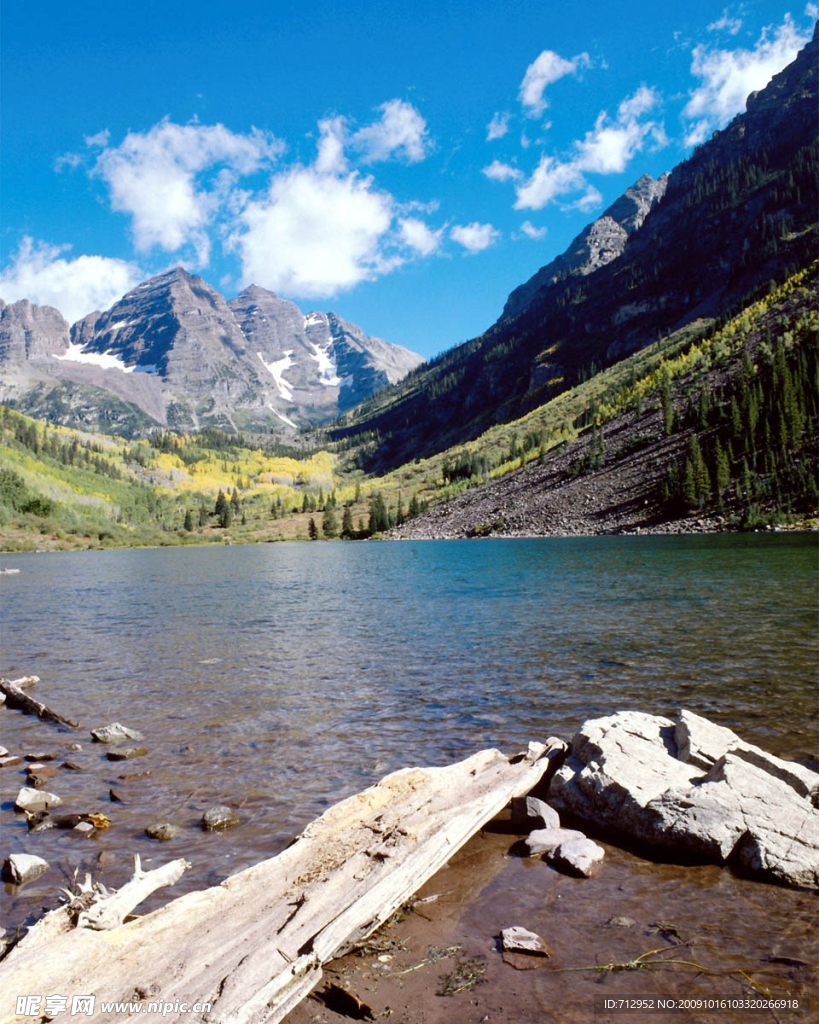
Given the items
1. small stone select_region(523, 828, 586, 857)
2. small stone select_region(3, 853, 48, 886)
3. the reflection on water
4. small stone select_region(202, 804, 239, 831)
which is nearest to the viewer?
small stone select_region(3, 853, 48, 886)

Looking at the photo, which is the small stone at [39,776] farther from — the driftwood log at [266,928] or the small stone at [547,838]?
the small stone at [547,838]

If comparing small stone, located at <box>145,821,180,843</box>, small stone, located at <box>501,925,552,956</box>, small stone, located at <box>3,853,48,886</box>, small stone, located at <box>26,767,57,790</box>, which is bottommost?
small stone, located at <box>26,767,57,790</box>

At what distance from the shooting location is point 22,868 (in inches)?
316

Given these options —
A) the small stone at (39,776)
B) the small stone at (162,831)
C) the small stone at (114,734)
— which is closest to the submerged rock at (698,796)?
the small stone at (162,831)

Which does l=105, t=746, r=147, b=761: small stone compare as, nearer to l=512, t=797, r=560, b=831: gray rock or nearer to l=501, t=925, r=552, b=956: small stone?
l=512, t=797, r=560, b=831: gray rock

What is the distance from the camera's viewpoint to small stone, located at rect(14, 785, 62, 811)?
10.3 meters

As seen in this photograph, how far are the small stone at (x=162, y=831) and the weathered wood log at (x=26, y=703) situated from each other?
23.4 ft

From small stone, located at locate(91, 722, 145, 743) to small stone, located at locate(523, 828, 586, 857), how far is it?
32.7 ft

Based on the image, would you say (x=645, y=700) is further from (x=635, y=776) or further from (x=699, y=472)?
(x=699, y=472)

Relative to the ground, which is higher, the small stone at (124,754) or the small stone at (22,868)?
the small stone at (22,868)

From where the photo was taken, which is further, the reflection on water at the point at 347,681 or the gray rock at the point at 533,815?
the reflection on water at the point at 347,681

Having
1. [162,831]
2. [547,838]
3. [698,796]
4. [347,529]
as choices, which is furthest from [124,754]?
[347,529]

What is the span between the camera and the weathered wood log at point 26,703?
51.0ft

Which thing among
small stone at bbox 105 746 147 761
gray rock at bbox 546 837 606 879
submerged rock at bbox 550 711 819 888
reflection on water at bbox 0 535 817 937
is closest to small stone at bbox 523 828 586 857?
gray rock at bbox 546 837 606 879
